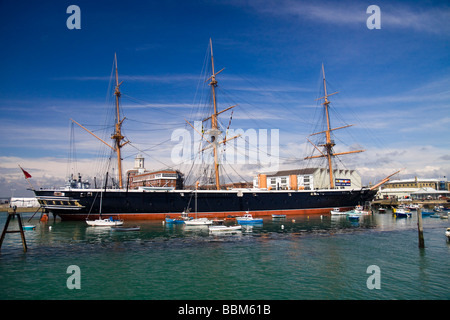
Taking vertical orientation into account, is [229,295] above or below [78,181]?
below

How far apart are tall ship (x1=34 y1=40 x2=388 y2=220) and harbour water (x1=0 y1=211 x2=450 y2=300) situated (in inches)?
641

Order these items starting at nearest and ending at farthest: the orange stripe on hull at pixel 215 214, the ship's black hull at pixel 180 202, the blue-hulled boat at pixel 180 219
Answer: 1. the blue-hulled boat at pixel 180 219
2. the ship's black hull at pixel 180 202
3. the orange stripe on hull at pixel 215 214

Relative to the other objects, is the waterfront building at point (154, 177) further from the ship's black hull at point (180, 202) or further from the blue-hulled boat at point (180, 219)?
the blue-hulled boat at point (180, 219)

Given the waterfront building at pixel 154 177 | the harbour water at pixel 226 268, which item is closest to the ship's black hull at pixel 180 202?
the harbour water at pixel 226 268

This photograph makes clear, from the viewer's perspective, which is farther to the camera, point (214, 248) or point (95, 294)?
point (214, 248)

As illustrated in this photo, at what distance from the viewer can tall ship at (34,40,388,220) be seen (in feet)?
168

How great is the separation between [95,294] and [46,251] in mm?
15333

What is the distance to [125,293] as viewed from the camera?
16.8 metres

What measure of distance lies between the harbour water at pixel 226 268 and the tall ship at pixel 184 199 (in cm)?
1628

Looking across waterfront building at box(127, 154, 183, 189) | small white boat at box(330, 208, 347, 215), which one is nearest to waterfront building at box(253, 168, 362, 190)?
waterfront building at box(127, 154, 183, 189)

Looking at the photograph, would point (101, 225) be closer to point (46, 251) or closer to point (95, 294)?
point (46, 251)

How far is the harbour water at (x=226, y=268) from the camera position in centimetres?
1681

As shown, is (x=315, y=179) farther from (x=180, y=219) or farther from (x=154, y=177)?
(x=180, y=219)
